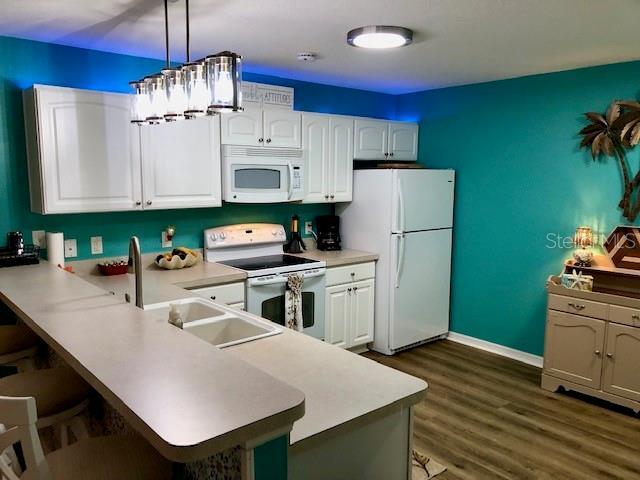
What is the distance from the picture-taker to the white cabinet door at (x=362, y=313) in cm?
426

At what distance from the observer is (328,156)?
4273 mm

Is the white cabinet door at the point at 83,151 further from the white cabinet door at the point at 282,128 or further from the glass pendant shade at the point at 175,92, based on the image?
the glass pendant shade at the point at 175,92

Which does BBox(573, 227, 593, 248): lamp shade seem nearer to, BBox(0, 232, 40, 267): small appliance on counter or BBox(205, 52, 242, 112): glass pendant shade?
BBox(205, 52, 242, 112): glass pendant shade

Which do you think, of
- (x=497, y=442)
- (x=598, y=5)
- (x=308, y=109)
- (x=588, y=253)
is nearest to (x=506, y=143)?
(x=588, y=253)

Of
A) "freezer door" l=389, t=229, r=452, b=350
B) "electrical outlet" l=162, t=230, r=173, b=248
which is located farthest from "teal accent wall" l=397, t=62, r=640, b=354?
"electrical outlet" l=162, t=230, r=173, b=248

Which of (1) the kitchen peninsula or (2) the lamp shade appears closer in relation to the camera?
(1) the kitchen peninsula

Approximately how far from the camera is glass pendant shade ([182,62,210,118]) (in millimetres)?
1960

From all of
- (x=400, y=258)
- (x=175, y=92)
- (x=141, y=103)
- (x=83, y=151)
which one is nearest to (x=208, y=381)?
(x=175, y=92)

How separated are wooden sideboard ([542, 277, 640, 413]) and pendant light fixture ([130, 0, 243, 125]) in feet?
9.07

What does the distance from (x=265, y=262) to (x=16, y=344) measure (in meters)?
1.83

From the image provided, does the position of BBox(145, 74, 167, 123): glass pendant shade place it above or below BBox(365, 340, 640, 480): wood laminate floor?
above

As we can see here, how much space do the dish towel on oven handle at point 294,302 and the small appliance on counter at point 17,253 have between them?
1623 mm

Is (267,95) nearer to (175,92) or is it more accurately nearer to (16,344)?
(175,92)

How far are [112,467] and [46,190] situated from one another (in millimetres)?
2018
